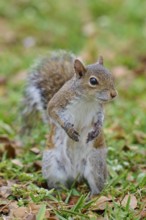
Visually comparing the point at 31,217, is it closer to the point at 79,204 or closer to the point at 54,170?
the point at 79,204

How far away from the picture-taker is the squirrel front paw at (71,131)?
3885 millimetres

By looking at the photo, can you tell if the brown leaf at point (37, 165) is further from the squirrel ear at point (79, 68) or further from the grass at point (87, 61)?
the squirrel ear at point (79, 68)

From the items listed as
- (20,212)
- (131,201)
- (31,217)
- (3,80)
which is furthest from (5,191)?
(3,80)

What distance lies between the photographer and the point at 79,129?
3961 millimetres

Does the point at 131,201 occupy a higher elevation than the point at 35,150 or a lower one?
lower

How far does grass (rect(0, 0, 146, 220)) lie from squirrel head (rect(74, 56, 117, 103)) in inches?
23.2

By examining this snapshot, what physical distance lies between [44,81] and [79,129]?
72cm

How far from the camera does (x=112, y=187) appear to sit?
3998 millimetres

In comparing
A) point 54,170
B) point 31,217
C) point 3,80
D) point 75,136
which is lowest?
point 31,217

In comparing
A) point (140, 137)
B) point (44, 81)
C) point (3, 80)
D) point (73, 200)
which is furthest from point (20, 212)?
point (3, 80)

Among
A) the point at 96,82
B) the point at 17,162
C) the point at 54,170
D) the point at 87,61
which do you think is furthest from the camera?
the point at 87,61

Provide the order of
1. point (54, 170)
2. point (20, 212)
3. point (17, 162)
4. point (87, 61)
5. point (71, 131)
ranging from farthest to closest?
point (87, 61)
point (17, 162)
point (54, 170)
point (71, 131)
point (20, 212)

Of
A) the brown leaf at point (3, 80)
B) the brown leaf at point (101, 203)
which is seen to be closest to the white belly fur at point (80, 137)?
the brown leaf at point (101, 203)

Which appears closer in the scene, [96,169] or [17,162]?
[96,169]
